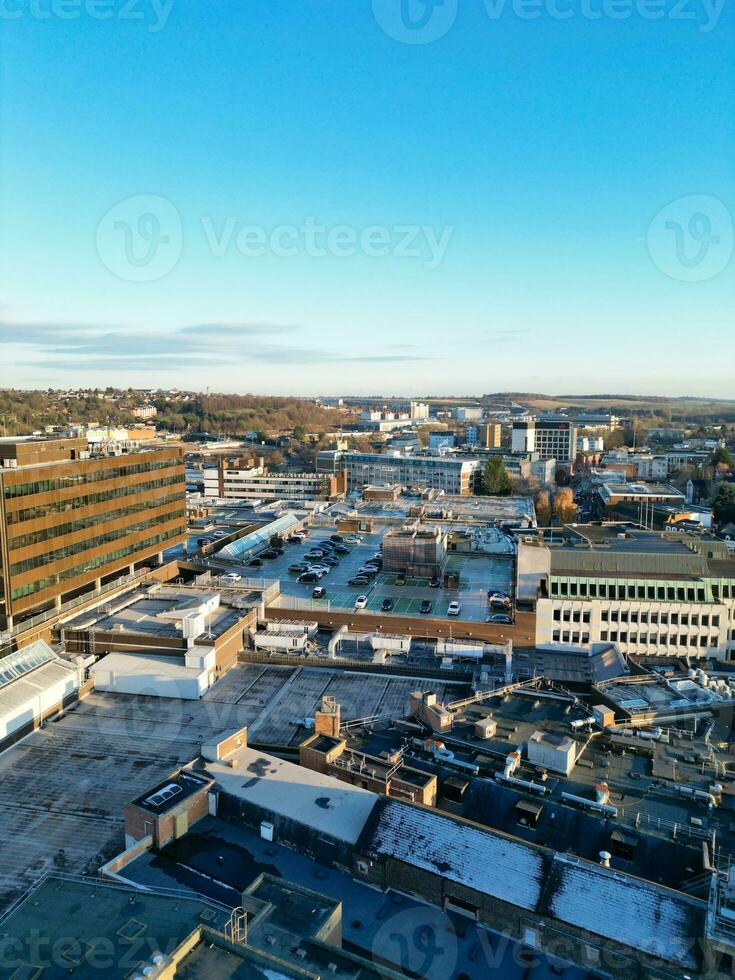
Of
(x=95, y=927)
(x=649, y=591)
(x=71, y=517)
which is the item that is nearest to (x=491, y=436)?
(x=649, y=591)

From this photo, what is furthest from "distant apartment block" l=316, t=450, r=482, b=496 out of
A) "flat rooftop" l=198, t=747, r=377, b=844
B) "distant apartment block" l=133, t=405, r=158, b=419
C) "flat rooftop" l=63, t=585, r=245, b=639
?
"distant apartment block" l=133, t=405, r=158, b=419

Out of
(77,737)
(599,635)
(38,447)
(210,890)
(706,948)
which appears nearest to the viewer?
(706,948)

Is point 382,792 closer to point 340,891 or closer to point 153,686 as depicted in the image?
point 340,891

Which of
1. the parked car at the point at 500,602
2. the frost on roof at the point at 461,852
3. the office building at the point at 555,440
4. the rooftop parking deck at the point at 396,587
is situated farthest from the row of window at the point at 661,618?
the office building at the point at 555,440

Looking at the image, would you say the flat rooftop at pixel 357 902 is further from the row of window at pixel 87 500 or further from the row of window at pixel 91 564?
the row of window at pixel 87 500

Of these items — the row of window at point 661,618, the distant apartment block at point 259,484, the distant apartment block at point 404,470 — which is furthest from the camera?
the distant apartment block at point 404,470

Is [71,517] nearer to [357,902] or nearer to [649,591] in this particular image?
[357,902]

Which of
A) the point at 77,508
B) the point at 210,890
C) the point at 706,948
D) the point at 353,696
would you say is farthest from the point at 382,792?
the point at 77,508
